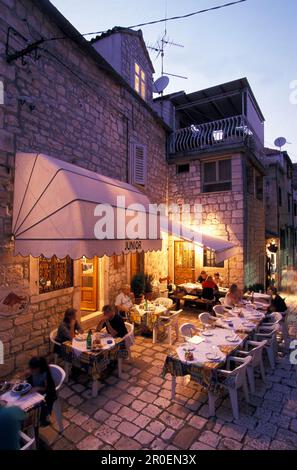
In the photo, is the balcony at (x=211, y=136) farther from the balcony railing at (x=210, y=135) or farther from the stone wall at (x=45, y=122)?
the stone wall at (x=45, y=122)

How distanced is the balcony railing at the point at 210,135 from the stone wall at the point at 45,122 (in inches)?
178

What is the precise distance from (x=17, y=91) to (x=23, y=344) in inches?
227

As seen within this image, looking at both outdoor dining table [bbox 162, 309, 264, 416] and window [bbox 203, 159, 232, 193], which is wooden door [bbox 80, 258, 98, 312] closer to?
outdoor dining table [bbox 162, 309, 264, 416]

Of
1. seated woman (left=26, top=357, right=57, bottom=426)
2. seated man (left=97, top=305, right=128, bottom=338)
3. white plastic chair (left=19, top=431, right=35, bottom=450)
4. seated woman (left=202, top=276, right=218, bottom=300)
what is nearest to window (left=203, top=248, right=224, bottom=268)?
seated woman (left=202, top=276, right=218, bottom=300)

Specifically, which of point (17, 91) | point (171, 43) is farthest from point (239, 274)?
point (171, 43)

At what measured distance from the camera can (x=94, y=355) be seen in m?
4.98

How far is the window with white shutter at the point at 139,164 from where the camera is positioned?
10.4 meters

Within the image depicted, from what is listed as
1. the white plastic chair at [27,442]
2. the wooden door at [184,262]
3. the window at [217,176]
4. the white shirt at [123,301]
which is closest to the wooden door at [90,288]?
the white shirt at [123,301]

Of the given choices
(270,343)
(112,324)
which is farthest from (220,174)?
(112,324)

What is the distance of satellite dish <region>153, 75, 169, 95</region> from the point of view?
13742mm

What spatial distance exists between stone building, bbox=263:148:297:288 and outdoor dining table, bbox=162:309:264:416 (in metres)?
10.3

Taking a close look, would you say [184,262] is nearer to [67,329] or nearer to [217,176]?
[217,176]

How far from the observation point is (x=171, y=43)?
1362cm

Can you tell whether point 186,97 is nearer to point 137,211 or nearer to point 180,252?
point 180,252
